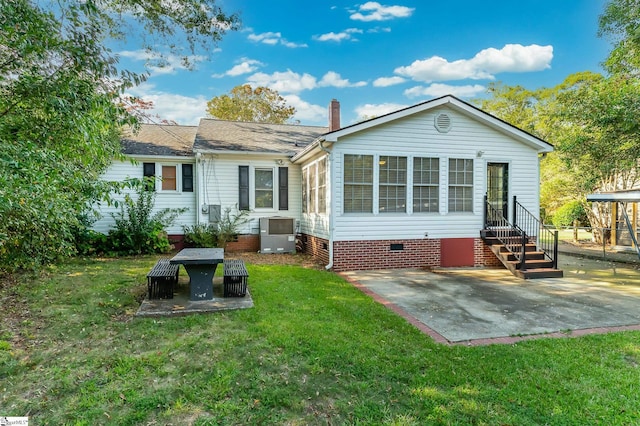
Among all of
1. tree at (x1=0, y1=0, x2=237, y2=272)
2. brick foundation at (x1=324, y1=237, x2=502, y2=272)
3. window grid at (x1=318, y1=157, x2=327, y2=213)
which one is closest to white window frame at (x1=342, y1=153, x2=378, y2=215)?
window grid at (x1=318, y1=157, x2=327, y2=213)

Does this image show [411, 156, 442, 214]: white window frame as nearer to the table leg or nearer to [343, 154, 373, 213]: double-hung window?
[343, 154, 373, 213]: double-hung window

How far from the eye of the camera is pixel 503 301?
19.7 feet

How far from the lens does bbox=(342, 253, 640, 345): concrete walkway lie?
4602mm

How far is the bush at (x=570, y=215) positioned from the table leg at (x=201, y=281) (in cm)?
1919

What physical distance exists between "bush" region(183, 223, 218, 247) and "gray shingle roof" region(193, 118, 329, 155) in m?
2.56

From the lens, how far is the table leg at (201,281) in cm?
547

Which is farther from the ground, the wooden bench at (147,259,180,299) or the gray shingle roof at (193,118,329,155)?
the gray shingle roof at (193,118,329,155)

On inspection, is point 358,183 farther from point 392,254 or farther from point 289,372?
point 289,372

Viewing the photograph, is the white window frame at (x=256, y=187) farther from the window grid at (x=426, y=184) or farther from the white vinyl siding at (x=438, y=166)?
the window grid at (x=426, y=184)

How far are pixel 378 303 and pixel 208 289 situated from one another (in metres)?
2.84

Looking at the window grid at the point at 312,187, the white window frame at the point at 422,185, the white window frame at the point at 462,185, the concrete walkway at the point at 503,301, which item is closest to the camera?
the concrete walkway at the point at 503,301

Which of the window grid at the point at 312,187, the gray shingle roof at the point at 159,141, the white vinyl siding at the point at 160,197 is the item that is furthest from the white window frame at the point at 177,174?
the window grid at the point at 312,187

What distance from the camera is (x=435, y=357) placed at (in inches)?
143

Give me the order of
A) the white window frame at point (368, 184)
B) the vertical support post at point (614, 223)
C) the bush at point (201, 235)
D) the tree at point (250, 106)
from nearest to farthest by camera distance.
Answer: the white window frame at point (368, 184) → the bush at point (201, 235) → the vertical support post at point (614, 223) → the tree at point (250, 106)
